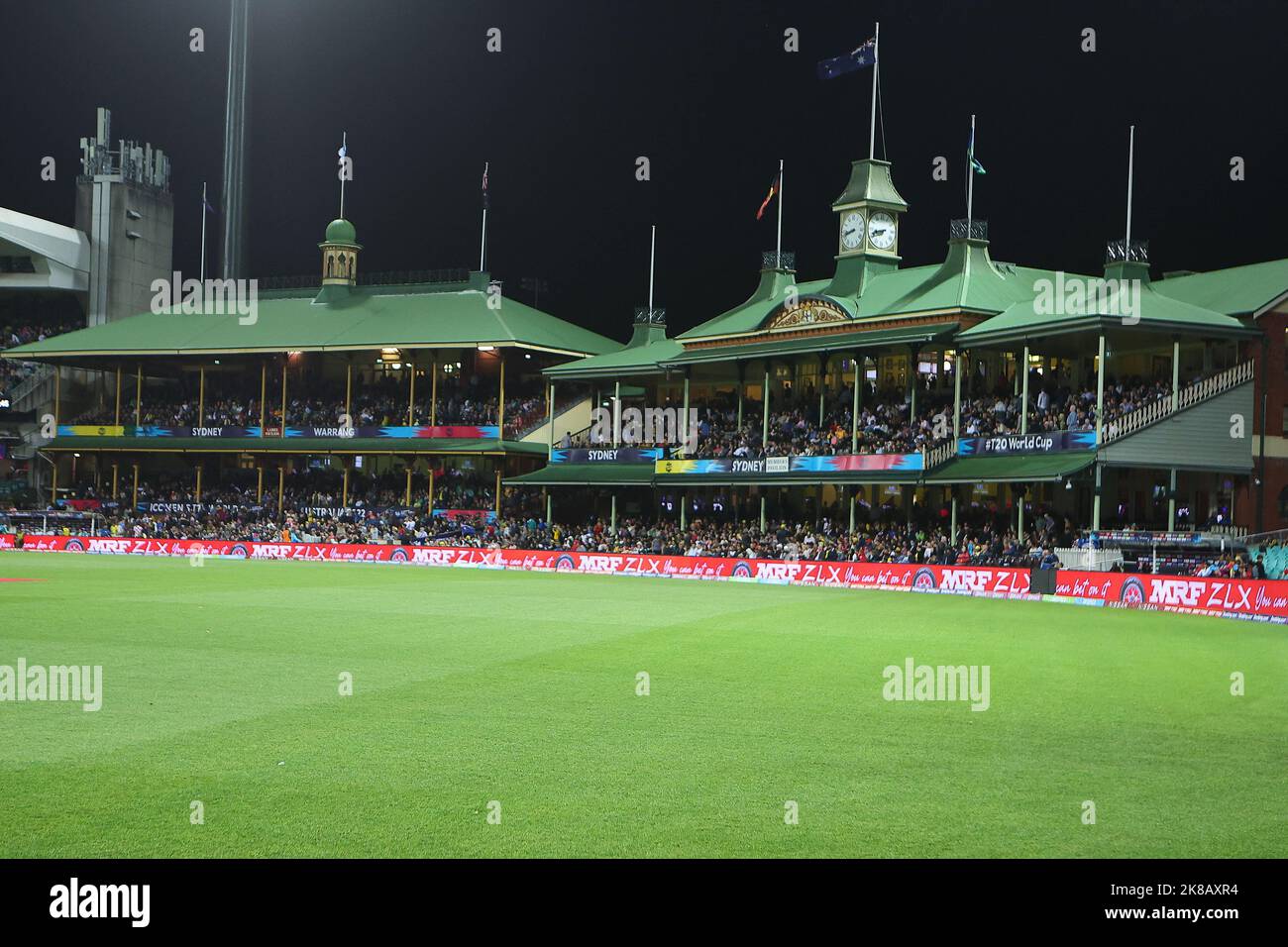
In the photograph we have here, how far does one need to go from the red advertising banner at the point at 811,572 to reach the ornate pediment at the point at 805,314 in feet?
38.9

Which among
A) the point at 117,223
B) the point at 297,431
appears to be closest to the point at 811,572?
the point at 297,431

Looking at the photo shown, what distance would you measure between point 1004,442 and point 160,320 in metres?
51.2

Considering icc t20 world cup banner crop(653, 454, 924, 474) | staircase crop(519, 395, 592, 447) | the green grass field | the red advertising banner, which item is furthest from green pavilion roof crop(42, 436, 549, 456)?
the green grass field

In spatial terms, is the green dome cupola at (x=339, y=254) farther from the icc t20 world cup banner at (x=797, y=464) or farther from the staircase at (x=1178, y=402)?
the staircase at (x=1178, y=402)

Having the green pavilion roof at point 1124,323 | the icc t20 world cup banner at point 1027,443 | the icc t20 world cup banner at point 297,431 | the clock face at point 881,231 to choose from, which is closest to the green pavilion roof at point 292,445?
the icc t20 world cup banner at point 297,431

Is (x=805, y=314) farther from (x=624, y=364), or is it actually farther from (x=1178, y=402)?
(x=1178, y=402)

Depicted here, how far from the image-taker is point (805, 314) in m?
57.1

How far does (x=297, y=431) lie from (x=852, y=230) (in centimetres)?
3159

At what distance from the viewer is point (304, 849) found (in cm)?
888

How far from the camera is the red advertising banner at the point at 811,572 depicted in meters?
33.8

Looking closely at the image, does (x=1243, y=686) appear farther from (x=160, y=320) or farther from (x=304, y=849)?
(x=160, y=320)

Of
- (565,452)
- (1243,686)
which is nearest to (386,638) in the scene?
(1243,686)

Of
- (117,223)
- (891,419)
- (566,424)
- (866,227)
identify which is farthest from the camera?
(117,223)

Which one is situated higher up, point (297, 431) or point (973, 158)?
point (973, 158)
